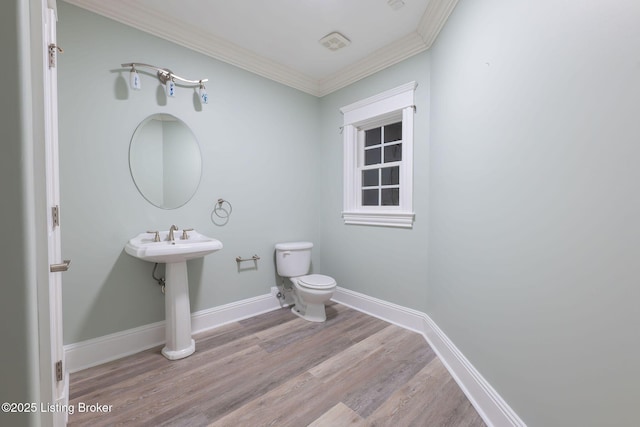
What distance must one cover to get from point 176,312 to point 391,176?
223 centimetres

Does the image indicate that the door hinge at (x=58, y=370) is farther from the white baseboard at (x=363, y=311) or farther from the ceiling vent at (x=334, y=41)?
the ceiling vent at (x=334, y=41)

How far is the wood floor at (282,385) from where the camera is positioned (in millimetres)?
1358

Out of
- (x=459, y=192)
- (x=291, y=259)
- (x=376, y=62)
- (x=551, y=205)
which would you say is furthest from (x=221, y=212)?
(x=551, y=205)

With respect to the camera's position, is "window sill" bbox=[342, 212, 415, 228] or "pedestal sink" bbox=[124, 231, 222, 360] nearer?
"pedestal sink" bbox=[124, 231, 222, 360]

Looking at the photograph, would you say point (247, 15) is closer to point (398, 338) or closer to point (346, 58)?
point (346, 58)

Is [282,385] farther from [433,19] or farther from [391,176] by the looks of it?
[433,19]

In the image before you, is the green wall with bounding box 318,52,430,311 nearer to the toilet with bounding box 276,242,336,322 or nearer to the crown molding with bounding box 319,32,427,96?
the crown molding with bounding box 319,32,427,96

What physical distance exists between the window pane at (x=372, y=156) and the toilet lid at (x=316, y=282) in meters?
1.34

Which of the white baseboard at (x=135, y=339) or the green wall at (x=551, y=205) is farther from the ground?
the green wall at (x=551, y=205)

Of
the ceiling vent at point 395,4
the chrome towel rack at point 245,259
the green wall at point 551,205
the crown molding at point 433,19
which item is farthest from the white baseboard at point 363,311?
the ceiling vent at point 395,4

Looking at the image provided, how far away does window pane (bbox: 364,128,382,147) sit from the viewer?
2753 millimetres

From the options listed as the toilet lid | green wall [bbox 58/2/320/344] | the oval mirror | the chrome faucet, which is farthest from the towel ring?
the toilet lid

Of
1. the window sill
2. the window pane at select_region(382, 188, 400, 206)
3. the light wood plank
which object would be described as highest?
the window pane at select_region(382, 188, 400, 206)

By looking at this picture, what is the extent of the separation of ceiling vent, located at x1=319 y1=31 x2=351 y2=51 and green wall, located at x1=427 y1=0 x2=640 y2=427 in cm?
95
